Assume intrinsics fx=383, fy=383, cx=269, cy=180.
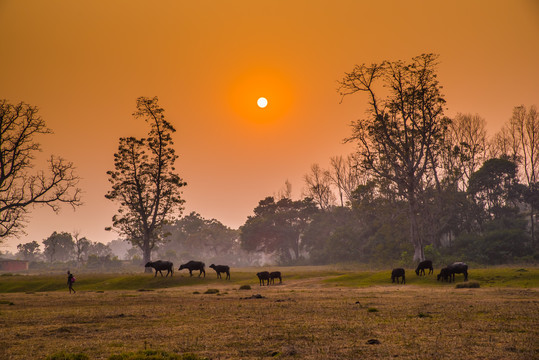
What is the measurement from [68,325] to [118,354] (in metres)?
6.79

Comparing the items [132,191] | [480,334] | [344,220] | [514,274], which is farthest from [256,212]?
[480,334]

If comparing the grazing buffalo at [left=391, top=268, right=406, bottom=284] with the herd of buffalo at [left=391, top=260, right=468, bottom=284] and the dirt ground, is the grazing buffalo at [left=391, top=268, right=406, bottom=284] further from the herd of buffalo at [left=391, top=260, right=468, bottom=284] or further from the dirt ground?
the dirt ground

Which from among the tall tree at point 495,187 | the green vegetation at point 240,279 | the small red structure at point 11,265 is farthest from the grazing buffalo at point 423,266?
the small red structure at point 11,265

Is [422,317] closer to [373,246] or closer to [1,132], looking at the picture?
[1,132]

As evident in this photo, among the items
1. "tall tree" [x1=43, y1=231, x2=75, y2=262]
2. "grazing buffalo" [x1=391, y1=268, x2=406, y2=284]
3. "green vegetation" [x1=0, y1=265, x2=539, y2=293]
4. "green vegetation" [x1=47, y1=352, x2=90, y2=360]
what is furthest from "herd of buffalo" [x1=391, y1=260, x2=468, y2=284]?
"tall tree" [x1=43, y1=231, x2=75, y2=262]

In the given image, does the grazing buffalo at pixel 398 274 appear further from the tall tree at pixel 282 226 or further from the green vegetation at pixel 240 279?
the tall tree at pixel 282 226

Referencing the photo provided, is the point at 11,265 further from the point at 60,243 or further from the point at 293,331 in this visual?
the point at 293,331

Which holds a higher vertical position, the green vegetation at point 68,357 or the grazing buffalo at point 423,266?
the green vegetation at point 68,357

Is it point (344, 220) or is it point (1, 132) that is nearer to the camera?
point (1, 132)

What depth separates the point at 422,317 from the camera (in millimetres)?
15422

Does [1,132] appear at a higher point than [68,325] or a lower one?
higher

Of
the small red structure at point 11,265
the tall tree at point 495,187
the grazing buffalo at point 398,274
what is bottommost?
the small red structure at point 11,265

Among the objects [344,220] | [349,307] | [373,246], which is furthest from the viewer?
[344,220]

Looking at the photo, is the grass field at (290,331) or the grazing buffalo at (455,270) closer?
the grass field at (290,331)
